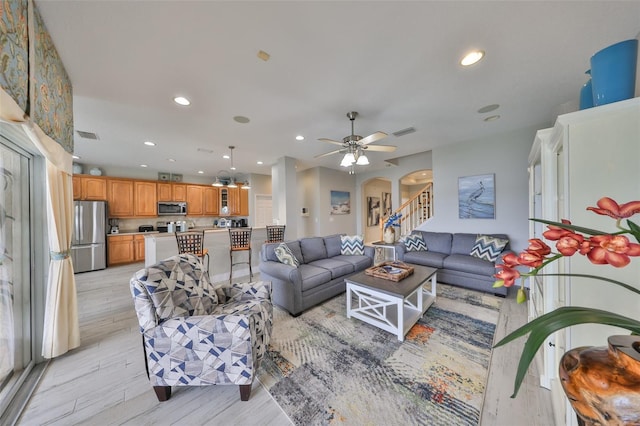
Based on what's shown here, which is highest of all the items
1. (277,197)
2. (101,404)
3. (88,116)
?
(88,116)

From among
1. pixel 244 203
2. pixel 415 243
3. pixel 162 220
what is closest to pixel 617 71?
pixel 415 243

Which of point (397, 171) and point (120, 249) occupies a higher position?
point (397, 171)

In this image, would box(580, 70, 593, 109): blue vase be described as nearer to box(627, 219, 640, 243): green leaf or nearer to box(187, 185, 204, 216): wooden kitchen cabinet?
box(627, 219, 640, 243): green leaf

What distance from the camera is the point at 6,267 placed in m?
1.75

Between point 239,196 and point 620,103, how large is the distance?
301 inches

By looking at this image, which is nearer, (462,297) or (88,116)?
(88,116)

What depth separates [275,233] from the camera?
448cm

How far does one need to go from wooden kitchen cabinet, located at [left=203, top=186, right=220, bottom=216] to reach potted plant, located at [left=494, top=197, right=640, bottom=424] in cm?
776

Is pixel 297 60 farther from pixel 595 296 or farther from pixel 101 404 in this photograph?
pixel 101 404

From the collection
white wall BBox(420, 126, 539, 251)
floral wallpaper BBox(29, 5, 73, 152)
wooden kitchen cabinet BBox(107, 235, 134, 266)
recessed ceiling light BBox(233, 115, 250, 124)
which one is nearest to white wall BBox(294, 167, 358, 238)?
white wall BBox(420, 126, 539, 251)

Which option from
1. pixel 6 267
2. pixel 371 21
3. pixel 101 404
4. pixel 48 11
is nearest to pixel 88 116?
pixel 48 11

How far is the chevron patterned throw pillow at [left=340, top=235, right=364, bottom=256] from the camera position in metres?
4.03

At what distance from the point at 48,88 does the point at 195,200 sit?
554 centimetres

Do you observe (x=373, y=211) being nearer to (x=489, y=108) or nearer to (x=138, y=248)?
(x=489, y=108)
